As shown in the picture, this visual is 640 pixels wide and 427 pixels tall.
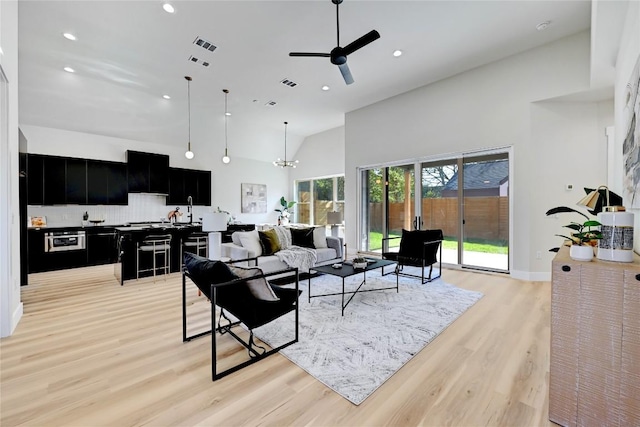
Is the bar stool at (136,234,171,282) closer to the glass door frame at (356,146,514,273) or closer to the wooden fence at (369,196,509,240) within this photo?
the glass door frame at (356,146,514,273)

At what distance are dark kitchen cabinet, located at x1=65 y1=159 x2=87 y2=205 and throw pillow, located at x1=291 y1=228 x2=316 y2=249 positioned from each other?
16.3 feet

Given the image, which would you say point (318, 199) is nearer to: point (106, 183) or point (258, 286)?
point (106, 183)

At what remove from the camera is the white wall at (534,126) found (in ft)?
14.6

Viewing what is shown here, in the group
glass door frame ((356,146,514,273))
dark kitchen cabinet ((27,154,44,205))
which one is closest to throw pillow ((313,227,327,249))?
glass door frame ((356,146,514,273))

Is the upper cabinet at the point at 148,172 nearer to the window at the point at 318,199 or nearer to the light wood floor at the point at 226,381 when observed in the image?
the light wood floor at the point at 226,381

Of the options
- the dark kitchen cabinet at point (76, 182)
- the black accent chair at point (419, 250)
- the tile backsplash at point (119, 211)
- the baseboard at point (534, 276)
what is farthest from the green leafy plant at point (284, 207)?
the baseboard at point (534, 276)

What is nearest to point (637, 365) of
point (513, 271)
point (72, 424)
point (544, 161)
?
point (72, 424)

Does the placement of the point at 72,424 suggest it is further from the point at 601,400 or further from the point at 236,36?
the point at 236,36

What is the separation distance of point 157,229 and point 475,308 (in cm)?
540

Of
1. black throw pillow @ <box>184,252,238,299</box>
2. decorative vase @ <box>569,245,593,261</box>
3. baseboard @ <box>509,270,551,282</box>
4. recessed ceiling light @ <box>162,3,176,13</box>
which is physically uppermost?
recessed ceiling light @ <box>162,3,176,13</box>

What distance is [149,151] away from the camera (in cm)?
735

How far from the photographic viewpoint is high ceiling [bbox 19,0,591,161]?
3.57m

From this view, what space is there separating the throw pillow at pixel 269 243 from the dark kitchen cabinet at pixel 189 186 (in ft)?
14.0

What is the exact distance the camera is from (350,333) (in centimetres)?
278
